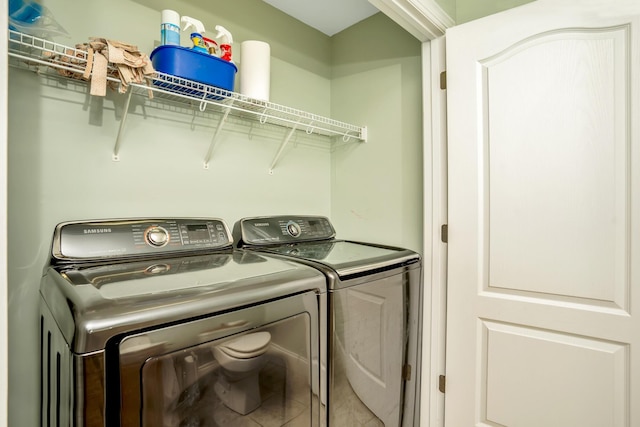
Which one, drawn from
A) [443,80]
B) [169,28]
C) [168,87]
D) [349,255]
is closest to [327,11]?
[443,80]

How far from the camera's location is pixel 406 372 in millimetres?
1587

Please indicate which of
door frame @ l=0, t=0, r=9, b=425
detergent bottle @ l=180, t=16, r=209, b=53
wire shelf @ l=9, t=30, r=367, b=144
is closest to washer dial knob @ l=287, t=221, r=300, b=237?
wire shelf @ l=9, t=30, r=367, b=144

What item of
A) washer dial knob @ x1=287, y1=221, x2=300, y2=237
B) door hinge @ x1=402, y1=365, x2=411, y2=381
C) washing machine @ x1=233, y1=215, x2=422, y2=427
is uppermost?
washer dial knob @ x1=287, y1=221, x2=300, y2=237

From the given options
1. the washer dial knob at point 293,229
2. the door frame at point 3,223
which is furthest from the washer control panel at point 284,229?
the door frame at point 3,223

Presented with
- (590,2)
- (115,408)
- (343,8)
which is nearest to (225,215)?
(115,408)

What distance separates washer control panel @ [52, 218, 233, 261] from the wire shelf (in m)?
Result: 0.53

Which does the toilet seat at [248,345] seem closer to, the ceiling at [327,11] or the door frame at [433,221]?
the door frame at [433,221]

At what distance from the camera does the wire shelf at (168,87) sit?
103 cm

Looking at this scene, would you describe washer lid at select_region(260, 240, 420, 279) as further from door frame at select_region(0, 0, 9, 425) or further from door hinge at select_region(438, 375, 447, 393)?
door frame at select_region(0, 0, 9, 425)

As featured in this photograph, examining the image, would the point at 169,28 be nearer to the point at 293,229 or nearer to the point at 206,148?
the point at 206,148

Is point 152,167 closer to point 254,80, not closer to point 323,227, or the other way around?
point 254,80

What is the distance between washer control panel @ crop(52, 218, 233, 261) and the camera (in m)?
1.11

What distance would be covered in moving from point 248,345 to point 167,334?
A: 24cm

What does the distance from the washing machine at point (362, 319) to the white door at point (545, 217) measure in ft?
0.67
